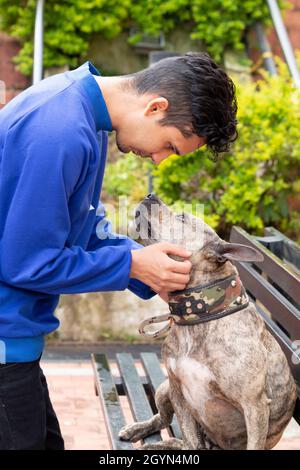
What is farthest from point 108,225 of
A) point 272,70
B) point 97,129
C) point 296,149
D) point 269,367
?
point 272,70

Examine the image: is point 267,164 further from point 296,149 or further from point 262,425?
point 262,425

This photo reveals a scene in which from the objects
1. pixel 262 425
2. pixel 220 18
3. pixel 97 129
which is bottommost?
pixel 262 425

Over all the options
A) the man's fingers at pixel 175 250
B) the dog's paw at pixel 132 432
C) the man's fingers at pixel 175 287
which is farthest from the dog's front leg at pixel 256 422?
the dog's paw at pixel 132 432

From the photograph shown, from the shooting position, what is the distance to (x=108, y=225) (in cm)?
348

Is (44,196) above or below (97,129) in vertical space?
below

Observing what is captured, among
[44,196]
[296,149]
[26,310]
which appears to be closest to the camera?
[44,196]

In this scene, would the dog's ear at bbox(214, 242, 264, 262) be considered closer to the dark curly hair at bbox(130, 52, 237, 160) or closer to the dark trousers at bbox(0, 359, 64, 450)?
the dark curly hair at bbox(130, 52, 237, 160)

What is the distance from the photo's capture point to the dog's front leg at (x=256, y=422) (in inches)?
115

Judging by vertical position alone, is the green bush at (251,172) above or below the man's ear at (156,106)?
below

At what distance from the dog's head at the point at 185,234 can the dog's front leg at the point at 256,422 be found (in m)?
0.50

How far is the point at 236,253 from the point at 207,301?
0.67 ft

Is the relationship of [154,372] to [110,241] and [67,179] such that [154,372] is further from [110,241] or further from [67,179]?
[67,179]

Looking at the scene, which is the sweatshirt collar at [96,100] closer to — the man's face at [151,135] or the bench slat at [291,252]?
the man's face at [151,135]

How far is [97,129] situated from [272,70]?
19.5 ft
